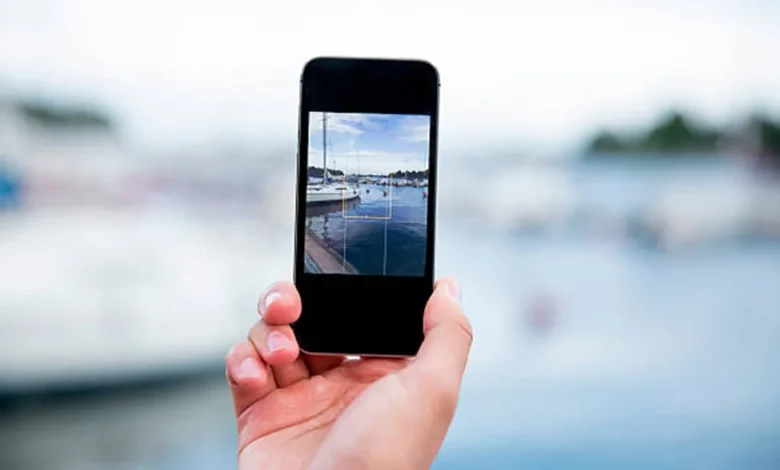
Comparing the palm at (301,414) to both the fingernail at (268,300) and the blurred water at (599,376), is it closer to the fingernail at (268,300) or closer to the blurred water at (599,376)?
the fingernail at (268,300)

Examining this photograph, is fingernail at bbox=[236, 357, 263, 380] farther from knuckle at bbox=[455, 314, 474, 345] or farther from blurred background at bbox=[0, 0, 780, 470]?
blurred background at bbox=[0, 0, 780, 470]

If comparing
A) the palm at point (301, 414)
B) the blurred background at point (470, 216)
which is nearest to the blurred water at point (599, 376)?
the blurred background at point (470, 216)

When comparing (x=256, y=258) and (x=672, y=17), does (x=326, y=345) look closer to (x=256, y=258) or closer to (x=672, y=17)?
(x=256, y=258)

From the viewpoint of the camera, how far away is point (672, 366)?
55.7 inches

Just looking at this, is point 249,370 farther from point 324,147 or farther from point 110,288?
point 110,288

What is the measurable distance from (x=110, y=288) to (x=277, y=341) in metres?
0.89

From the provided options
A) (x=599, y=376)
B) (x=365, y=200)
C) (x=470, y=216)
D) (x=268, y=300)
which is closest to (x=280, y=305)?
(x=268, y=300)

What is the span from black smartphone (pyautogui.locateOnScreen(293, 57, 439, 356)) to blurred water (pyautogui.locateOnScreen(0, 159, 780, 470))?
30.9 inches

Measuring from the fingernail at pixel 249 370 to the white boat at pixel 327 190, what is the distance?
129 mm

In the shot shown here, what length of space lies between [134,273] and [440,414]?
37.4 inches

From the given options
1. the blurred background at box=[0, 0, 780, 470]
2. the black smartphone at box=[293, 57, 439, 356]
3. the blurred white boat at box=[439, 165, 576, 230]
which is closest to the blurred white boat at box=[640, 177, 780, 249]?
the blurred background at box=[0, 0, 780, 470]

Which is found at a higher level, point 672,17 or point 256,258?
point 672,17

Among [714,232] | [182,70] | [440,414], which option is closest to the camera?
[440,414]

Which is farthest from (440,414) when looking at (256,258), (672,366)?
(672,366)
